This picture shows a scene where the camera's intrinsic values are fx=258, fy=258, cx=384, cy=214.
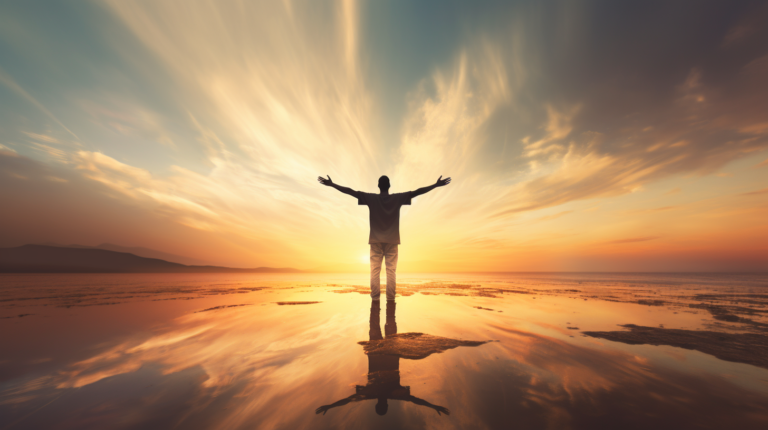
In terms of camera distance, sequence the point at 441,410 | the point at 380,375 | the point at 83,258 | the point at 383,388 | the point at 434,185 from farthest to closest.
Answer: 1. the point at 83,258
2. the point at 434,185
3. the point at 380,375
4. the point at 383,388
5. the point at 441,410

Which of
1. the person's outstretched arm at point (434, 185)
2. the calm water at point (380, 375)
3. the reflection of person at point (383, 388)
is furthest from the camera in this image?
the person's outstretched arm at point (434, 185)

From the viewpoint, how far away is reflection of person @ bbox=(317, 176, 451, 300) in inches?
223

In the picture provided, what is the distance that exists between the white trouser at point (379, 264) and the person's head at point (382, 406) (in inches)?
161

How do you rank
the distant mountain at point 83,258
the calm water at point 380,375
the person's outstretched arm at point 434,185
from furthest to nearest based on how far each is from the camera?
the distant mountain at point 83,258 → the person's outstretched arm at point 434,185 → the calm water at point 380,375

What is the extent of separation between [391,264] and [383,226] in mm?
855

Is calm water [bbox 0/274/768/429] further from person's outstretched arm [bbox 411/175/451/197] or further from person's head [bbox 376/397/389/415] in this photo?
person's outstretched arm [bbox 411/175/451/197]

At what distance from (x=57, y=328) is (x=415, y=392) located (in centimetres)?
481

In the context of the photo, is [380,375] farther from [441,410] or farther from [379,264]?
[379,264]

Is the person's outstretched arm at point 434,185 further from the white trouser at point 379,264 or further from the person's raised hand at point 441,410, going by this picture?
the person's raised hand at point 441,410

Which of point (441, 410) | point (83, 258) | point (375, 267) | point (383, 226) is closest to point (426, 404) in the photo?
point (441, 410)

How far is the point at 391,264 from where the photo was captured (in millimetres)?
5680

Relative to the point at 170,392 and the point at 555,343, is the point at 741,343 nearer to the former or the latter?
the point at 555,343

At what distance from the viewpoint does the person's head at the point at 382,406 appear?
139 centimetres

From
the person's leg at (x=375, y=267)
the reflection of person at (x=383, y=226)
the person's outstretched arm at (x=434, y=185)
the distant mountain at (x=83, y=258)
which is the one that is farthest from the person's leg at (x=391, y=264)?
the distant mountain at (x=83, y=258)
